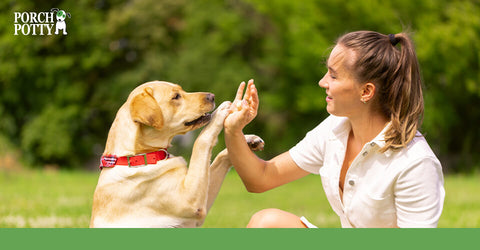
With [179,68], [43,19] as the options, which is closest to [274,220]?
[43,19]

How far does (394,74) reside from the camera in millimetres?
2816

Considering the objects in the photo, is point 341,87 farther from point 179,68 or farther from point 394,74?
point 179,68

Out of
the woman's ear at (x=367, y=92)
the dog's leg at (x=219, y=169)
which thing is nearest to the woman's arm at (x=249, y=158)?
the dog's leg at (x=219, y=169)

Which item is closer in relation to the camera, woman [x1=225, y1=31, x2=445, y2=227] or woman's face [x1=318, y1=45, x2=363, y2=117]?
woman [x1=225, y1=31, x2=445, y2=227]

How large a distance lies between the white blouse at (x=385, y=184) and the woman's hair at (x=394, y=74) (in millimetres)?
94

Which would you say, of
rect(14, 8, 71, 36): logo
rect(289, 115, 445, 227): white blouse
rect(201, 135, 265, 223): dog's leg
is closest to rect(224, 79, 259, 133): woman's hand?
rect(201, 135, 265, 223): dog's leg

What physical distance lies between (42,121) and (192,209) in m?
15.7

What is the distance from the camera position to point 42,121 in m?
17.2

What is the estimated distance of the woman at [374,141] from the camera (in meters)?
2.69

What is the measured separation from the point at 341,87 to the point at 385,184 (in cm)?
57

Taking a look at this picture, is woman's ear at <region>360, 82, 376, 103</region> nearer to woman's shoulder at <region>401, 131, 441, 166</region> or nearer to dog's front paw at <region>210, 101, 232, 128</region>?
woman's shoulder at <region>401, 131, 441, 166</region>

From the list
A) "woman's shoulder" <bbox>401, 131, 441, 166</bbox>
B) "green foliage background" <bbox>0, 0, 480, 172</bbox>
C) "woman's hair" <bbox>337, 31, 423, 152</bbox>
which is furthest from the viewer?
"green foliage background" <bbox>0, 0, 480, 172</bbox>

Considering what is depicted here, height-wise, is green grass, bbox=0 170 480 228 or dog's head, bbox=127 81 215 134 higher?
dog's head, bbox=127 81 215 134

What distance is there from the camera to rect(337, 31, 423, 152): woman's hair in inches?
110
